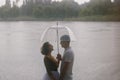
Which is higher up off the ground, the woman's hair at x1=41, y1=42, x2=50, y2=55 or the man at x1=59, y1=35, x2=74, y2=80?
the woman's hair at x1=41, y1=42, x2=50, y2=55

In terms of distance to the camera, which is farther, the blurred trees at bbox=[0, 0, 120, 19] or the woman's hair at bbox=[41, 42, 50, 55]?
the blurred trees at bbox=[0, 0, 120, 19]

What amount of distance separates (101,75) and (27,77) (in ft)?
6.10

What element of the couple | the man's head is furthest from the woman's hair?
the man's head

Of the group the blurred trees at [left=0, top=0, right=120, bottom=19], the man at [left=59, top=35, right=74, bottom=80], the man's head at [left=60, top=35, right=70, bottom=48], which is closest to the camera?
the man at [left=59, top=35, right=74, bottom=80]

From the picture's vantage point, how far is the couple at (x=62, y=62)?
351 cm

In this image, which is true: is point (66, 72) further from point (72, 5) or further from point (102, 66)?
point (72, 5)

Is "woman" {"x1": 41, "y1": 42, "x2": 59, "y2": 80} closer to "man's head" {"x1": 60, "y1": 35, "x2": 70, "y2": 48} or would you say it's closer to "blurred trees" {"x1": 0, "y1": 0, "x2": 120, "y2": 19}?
"man's head" {"x1": 60, "y1": 35, "x2": 70, "y2": 48}

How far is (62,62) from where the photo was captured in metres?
3.53

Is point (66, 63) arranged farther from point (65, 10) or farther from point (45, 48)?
point (65, 10)

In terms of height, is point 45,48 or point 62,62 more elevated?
point 45,48

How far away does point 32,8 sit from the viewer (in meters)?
24.3

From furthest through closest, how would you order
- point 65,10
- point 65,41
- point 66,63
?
point 65,10 < point 65,41 < point 66,63

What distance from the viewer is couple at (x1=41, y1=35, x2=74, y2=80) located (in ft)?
11.5

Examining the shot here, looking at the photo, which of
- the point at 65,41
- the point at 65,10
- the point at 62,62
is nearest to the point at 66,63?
the point at 62,62
